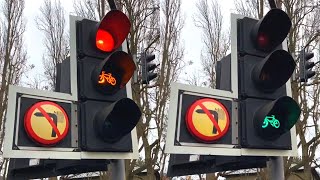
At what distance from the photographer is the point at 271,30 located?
4949mm

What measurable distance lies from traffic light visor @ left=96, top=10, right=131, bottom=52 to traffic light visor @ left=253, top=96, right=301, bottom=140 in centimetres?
140

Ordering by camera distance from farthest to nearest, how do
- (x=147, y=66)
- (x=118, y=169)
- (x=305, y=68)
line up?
(x=305, y=68) → (x=147, y=66) → (x=118, y=169)

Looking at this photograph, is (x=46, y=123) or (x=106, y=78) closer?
(x=46, y=123)

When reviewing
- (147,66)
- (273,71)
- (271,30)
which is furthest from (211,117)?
(147,66)

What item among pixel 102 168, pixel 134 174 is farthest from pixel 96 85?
pixel 134 174

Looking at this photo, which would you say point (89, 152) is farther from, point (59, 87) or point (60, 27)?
point (60, 27)

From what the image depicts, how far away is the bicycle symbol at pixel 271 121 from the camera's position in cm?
465

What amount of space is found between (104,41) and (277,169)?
197 cm

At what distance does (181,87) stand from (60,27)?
19.2m

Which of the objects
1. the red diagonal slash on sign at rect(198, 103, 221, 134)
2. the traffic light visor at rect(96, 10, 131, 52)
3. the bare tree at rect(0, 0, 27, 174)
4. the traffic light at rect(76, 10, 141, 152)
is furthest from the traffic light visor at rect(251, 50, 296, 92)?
the bare tree at rect(0, 0, 27, 174)

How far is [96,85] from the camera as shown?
462 centimetres

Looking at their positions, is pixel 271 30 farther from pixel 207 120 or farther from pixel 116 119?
pixel 116 119

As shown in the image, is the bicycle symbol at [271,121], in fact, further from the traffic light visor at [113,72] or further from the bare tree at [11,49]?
the bare tree at [11,49]

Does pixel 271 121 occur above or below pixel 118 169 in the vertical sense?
above
